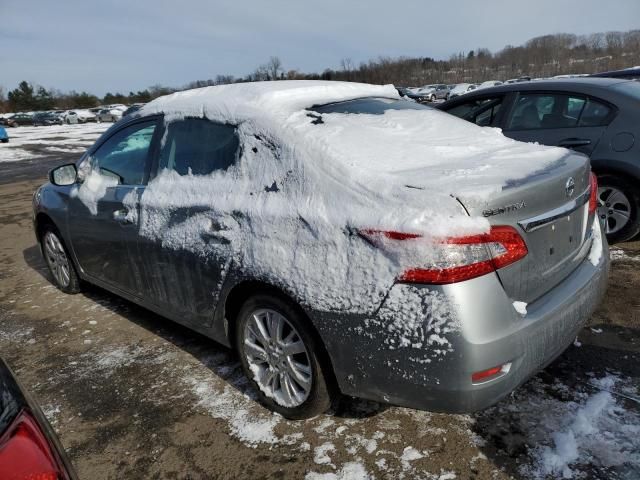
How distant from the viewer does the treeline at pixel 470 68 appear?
72000 mm

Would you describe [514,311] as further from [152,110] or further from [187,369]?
[152,110]

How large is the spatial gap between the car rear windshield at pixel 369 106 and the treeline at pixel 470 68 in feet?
196

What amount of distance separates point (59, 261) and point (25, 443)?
3.77 metres

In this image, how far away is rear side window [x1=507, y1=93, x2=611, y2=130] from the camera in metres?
4.46

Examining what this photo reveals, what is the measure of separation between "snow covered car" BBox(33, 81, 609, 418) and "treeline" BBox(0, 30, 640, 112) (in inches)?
2357

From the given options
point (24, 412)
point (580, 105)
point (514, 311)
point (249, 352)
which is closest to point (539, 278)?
point (514, 311)

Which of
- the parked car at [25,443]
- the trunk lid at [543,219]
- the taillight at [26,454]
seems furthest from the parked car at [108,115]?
the taillight at [26,454]

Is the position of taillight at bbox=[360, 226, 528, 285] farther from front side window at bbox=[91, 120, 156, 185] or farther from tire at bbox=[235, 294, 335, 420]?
front side window at bbox=[91, 120, 156, 185]

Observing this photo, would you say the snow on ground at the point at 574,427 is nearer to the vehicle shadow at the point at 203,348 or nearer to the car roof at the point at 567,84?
the vehicle shadow at the point at 203,348

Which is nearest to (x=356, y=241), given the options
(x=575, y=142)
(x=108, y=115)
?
(x=575, y=142)

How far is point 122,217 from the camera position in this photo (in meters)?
3.29

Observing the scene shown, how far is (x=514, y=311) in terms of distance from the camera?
194 centimetres

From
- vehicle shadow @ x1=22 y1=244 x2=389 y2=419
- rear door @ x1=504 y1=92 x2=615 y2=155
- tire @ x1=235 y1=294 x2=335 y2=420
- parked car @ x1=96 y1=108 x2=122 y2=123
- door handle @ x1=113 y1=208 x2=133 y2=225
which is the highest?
parked car @ x1=96 y1=108 x2=122 y2=123

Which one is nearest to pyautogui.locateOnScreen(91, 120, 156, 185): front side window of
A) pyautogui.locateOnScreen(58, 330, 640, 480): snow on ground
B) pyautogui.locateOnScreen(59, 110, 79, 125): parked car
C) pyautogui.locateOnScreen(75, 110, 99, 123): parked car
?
pyautogui.locateOnScreen(58, 330, 640, 480): snow on ground
